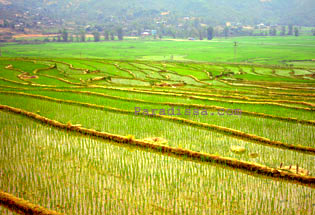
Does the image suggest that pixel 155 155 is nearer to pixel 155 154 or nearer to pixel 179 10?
pixel 155 154

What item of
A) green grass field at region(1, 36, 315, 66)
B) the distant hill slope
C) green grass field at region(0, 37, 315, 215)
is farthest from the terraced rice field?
the distant hill slope

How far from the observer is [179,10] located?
170 m

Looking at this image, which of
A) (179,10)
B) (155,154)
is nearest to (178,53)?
(155,154)

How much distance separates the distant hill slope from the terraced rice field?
14142cm

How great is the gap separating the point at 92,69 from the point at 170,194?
18392mm

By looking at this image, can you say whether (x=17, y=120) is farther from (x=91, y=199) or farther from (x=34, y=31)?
(x=34, y=31)

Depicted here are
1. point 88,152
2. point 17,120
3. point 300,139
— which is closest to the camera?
point 88,152

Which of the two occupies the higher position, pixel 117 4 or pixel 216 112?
pixel 117 4

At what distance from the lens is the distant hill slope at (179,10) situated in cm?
15375

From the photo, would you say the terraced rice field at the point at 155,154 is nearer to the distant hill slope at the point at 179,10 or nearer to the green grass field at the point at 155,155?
the green grass field at the point at 155,155

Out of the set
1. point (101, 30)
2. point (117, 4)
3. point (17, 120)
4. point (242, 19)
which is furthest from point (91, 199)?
point (117, 4)

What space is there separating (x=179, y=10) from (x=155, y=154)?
174 meters

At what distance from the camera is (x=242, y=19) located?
531ft

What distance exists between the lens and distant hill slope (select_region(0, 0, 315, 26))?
6053 inches
